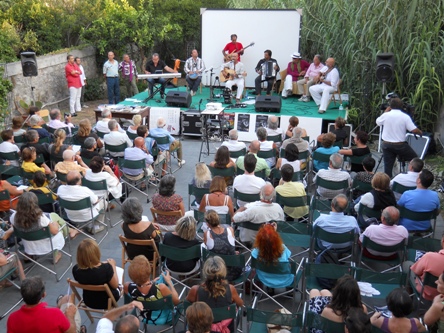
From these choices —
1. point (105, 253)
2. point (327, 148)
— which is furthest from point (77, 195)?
point (327, 148)

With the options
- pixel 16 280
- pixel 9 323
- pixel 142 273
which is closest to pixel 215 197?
pixel 142 273

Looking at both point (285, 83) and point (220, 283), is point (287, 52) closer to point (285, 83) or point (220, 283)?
point (285, 83)

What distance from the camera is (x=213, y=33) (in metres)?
14.0

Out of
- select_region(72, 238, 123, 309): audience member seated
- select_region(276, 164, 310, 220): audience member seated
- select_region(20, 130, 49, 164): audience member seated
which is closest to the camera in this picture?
select_region(72, 238, 123, 309): audience member seated

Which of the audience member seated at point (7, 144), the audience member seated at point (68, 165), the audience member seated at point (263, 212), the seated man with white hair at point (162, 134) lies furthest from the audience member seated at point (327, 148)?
the audience member seated at point (7, 144)

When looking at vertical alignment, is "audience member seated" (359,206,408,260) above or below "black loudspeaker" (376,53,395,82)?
below

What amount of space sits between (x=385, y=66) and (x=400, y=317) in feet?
21.0

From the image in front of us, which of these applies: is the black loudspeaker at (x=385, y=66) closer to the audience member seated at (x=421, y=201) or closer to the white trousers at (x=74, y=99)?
the audience member seated at (x=421, y=201)

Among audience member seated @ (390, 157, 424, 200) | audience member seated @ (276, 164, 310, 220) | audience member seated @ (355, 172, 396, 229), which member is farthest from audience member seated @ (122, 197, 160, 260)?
audience member seated @ (390, 157, 424, 200)

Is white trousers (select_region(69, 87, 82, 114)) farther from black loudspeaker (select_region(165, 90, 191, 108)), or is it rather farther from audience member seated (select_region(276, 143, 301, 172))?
audience member seated (select_region(276, 143, 301, 172))

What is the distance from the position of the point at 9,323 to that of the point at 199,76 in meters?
10.1

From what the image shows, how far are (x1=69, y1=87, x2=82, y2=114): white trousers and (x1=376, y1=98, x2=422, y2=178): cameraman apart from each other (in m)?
7.73

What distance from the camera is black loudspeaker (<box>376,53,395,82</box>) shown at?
924 cm

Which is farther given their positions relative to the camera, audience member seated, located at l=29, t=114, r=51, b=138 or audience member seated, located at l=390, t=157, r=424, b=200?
audience member seated, located at l=29, t=114, r=51, b=138
